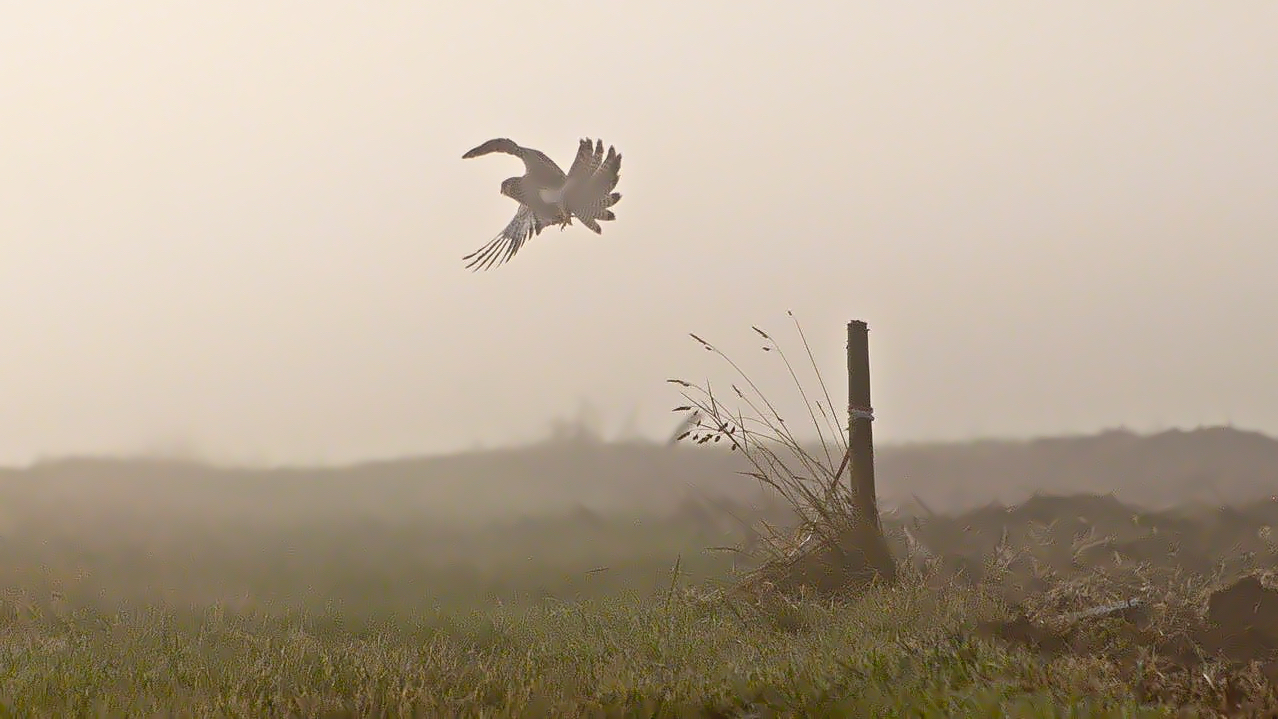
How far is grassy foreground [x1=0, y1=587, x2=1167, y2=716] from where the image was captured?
5.07m

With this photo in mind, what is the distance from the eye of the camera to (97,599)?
1009 centimetres

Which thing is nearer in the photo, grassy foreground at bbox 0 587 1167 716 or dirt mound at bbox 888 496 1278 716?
grassy foreground at bbox 0 587 1167 716

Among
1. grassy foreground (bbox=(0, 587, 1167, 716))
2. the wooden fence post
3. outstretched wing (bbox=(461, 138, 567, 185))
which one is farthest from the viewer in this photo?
the wooden fence post

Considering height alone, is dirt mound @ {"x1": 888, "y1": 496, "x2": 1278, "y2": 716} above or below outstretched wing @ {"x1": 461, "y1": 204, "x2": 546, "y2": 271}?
below

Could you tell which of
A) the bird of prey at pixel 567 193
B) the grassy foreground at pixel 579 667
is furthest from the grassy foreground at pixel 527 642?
the bird of prey at pixel 567 193

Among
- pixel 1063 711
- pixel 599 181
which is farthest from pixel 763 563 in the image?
pixel 1063 711

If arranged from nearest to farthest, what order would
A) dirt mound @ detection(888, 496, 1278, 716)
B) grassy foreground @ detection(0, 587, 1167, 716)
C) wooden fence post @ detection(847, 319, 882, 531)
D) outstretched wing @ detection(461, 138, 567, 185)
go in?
grassy foreground @ detection(0, 587, 1167, 716) → dirt mound @ detection(888, 496, 1278, 716) → outstretched wing @ detection(461, 138, 567, 185) → wooden fence post @ detection(847, 319, 882, 531)

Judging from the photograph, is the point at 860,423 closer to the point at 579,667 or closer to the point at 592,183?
the point at 592,183

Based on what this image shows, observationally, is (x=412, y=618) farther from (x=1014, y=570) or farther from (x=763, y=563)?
(x=1014, y=570)

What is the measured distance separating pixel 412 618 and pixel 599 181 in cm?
413

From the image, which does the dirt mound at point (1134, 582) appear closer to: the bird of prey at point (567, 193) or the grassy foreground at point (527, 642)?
the grassy foreground at point (527, 642)

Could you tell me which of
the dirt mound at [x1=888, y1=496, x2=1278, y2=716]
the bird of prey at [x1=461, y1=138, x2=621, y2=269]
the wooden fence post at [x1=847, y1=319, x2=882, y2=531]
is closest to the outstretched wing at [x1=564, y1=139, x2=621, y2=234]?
the bird of prey at [x1=461, y1=138, x2=621, y2=269]

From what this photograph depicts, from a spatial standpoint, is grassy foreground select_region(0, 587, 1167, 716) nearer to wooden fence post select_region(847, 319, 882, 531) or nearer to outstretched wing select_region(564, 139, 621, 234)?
wooden fence post select_region(847, 319, 882, 531)

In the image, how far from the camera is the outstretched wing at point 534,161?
27.6 ft
